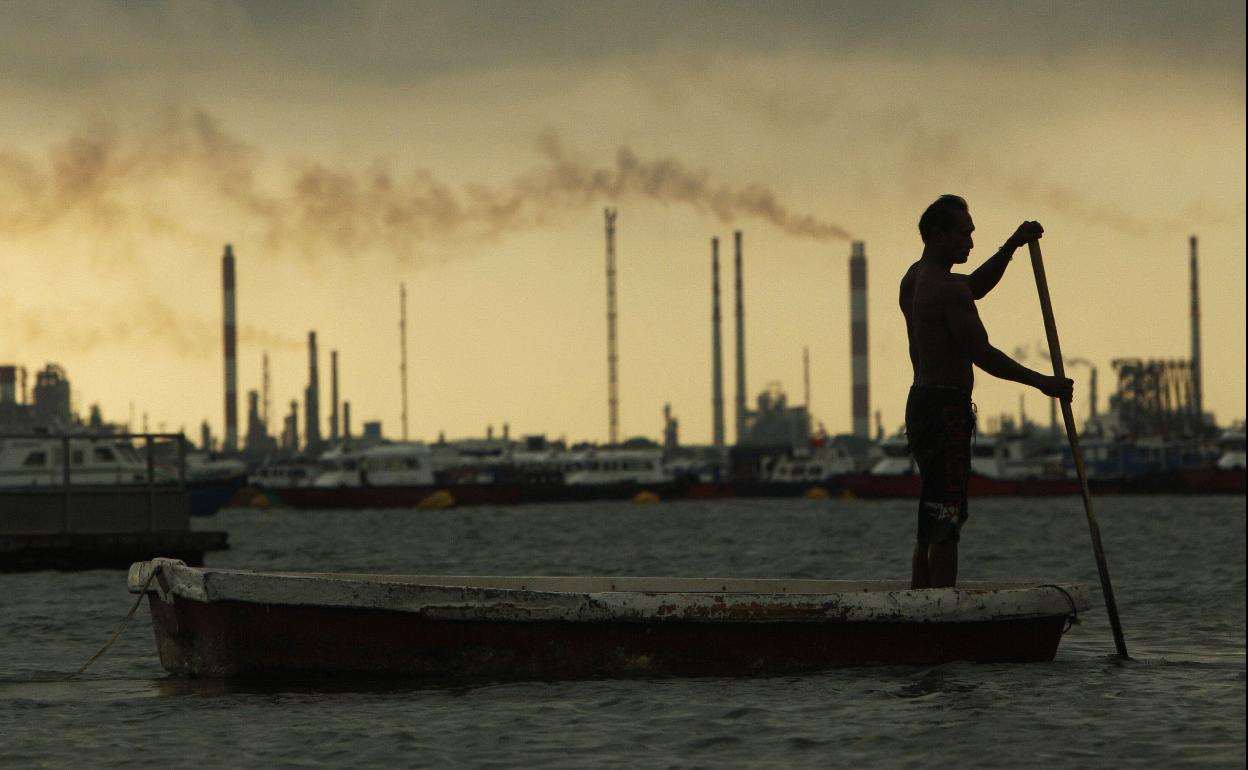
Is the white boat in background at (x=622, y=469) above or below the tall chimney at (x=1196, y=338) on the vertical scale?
below

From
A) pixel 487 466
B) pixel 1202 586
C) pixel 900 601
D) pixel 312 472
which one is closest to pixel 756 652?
pixel 900 601

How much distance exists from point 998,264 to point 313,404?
138 metres

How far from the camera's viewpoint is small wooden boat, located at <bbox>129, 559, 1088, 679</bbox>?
34.6 ft

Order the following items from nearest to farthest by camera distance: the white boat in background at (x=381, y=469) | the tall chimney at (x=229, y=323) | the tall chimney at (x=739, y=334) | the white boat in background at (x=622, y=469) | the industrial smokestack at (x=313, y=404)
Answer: the white boat in background at (x=381, y=469)
the white boat in background at (x=622, y=469)
the tall chimney at (x=739, y=334)
the tall chimney at (x=229, y=323)
the industrial smokestack at (x=313, y=404)

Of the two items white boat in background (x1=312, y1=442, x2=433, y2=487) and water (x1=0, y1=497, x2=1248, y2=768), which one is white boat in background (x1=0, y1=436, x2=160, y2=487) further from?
white boat in background (x1=312, y1=442, x2=433, y2=487)

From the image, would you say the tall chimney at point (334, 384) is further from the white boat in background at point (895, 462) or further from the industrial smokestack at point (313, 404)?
the white boat in background at point (895, 462)

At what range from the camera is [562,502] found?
8669 cm

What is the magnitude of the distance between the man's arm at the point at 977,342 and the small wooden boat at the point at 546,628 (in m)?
1.38

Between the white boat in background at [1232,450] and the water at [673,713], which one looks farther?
the white boat in background at [1232,450]

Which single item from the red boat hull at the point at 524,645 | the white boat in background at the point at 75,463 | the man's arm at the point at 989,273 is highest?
the man's arm at the point at 989,273

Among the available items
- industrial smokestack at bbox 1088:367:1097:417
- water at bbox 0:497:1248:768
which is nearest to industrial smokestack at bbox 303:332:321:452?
industrial smokestack at bbox 1088:367:1097:417

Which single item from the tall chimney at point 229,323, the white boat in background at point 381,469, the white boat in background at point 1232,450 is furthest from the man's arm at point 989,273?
the tall chimney at point 229,323

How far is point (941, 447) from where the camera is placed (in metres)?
10.3

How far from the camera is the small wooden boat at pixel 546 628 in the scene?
10531 mm
